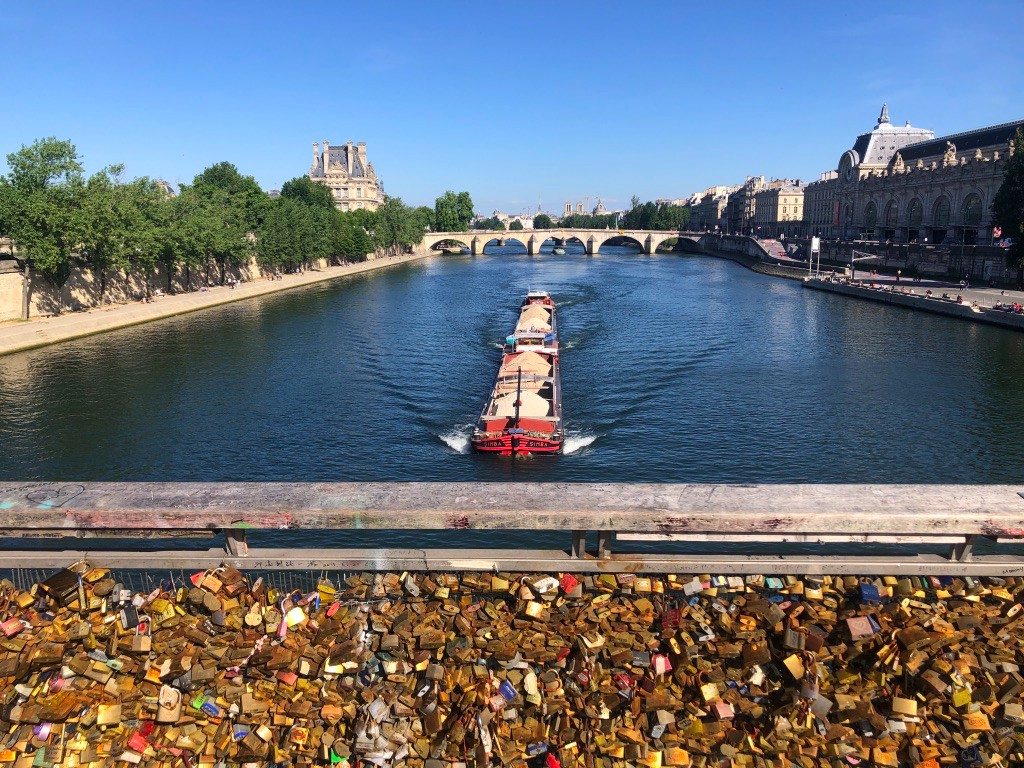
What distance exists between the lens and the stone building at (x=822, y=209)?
132m

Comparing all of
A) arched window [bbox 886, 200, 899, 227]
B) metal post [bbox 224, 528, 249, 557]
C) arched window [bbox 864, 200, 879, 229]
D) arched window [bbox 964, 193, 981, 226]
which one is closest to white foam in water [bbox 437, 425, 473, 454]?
metal post [bbox 224, 528, 249, 557]

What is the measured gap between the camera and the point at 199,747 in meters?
6.45

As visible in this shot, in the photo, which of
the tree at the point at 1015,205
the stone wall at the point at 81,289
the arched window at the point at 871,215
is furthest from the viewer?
the arched window at the point at 871,215

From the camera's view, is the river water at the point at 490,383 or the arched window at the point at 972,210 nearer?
the river water at the point at 490,383

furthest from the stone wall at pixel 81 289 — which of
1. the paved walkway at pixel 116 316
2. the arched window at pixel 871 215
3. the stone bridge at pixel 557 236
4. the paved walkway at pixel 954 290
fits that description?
the arched window at pixel 871 215

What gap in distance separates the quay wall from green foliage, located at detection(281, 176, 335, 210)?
8845 cm

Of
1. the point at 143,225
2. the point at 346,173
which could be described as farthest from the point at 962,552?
the point at 346,173

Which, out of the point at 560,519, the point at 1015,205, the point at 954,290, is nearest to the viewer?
the point at 560,519

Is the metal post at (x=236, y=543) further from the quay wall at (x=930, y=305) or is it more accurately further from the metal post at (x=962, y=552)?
the quay wall at (x=930, y=305)

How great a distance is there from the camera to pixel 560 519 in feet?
21.6

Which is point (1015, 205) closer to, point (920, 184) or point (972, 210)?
point (972, 210)

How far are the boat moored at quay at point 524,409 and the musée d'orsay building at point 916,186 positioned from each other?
2907 inches

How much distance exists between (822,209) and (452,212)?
83100mm

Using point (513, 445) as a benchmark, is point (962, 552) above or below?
above
